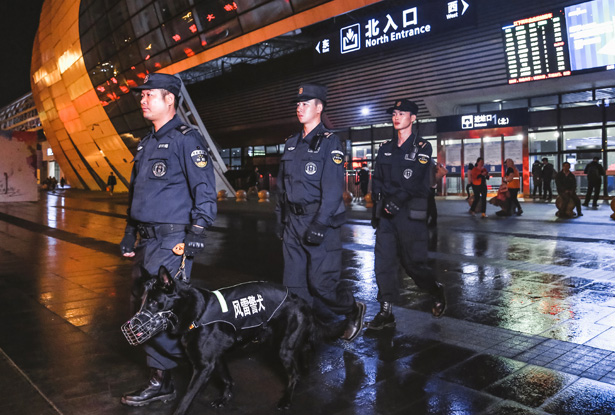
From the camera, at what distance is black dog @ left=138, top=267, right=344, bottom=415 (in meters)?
3.04

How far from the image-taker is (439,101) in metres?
26.0

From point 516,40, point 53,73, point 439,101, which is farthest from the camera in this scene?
point 53,73

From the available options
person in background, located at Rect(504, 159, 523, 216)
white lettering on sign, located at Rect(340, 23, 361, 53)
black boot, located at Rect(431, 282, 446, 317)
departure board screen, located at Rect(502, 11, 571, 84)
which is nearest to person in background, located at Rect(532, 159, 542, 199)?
departure board screen, located at Rect(502, 11, 571, 84)

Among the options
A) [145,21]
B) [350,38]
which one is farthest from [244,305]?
[145,21]

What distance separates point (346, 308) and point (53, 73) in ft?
141

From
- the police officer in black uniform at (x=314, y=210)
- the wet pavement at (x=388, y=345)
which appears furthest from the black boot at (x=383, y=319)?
the police officer in black uniform at (x=314, y=210)

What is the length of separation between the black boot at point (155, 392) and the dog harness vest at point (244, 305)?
2.07 ft

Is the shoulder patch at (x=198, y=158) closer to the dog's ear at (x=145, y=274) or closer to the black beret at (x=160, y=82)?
the black beret at (x=160, y=82)

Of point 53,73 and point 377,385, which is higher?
point 53,73

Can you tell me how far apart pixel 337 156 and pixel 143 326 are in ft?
6.23

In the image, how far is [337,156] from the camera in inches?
162

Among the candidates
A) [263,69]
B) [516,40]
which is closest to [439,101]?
[516,40]

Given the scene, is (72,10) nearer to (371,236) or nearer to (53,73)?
(53,73)

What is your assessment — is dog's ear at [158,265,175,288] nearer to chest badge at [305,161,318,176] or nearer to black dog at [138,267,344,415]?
black dog at [138,267,344,415]
